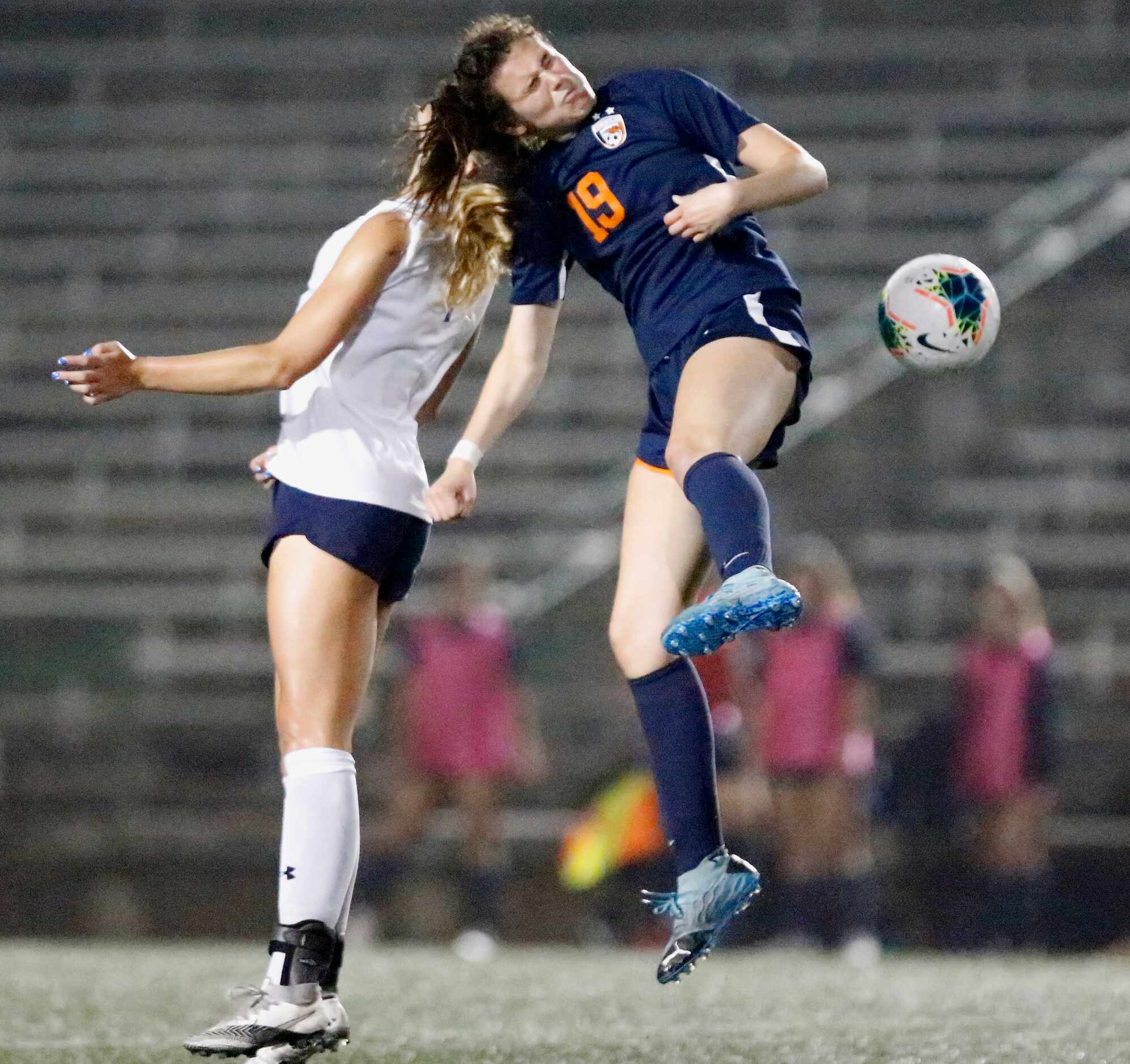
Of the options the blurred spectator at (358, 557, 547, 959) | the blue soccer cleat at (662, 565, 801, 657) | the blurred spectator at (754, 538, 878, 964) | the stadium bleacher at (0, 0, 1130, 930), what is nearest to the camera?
the blue soccer cleat at (662, 565, 801, 657)

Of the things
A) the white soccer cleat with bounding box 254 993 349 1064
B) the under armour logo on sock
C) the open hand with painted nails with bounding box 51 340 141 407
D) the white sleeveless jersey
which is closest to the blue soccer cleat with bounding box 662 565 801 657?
the under armour logo on sock

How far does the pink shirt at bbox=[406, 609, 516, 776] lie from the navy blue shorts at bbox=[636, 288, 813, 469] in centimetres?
488

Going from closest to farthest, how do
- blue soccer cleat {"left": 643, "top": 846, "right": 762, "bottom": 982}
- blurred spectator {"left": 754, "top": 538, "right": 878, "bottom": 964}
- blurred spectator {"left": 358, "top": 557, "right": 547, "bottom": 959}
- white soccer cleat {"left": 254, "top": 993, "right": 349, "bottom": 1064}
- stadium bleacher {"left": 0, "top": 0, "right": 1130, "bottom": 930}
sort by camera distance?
white soccer cleat {"left": 254, "top": 993, "right": 349, "bottom": 1064} < blue soccer cleat {"left": 643, "top": 846, "right": 762, "bottom": 982} < blurred spectator {"left": 754, "top": 538, "right": 878, "bottom": 964} < blurred spectator {"left": 358, "top": 557, "right": 547, "bottom": 959} < stadium bleacher {"left": 0, "top": 0, "right": 1130, "bottom": 930}

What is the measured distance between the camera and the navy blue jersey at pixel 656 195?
4.02m

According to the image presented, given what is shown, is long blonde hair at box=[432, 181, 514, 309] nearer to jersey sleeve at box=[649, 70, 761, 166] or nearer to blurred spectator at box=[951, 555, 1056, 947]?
jersey sleeve at box=[649, 70, 761, 166]

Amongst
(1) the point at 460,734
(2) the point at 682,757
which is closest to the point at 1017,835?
(1) the point at 460,734

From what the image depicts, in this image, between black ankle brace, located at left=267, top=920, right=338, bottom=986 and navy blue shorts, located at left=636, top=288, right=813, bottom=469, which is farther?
navy blue shorts, located at left=636, top=288, right=813, bottom=469

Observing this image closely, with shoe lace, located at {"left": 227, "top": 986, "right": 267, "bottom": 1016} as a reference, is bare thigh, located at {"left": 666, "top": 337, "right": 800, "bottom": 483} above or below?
above

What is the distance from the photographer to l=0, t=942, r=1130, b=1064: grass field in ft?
Answer: 13.6

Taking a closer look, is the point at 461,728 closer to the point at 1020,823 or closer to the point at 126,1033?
the point at 1020,823

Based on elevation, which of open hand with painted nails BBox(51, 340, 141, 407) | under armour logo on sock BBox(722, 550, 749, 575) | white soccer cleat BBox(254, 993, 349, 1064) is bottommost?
white soccer cleat BBox(254, 993, 349, 1064)

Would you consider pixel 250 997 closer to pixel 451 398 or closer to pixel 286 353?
pixel 286 353

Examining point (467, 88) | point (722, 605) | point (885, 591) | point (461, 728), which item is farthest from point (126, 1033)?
point (885, 591)

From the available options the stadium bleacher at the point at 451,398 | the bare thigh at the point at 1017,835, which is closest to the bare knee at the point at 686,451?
the bare thigh at the point at 1017,835
